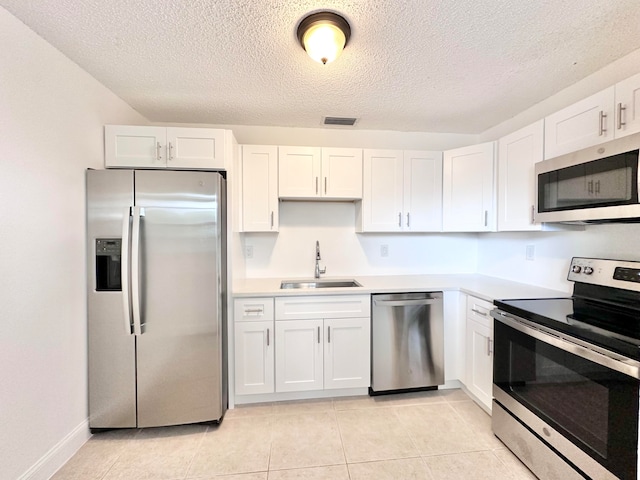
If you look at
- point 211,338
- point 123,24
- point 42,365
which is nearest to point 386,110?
point 123,24

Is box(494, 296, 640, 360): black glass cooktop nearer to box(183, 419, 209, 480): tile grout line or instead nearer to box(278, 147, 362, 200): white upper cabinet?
box(278, 147, 362, 200): white upper cabinet

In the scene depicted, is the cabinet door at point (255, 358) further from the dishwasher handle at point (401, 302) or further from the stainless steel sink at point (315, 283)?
the dishwasher handle at point (401, 302)

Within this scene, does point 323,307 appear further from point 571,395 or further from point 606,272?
point 606,272

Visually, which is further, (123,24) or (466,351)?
(466,351)

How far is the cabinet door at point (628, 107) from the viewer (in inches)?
51.9

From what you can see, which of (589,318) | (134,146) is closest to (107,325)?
(134,146)

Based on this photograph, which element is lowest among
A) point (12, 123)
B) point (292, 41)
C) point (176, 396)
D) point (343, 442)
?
point (343, 442)

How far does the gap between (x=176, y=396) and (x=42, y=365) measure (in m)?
0.76

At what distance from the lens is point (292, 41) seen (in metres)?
1.49

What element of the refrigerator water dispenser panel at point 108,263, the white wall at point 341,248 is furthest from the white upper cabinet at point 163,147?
the white wall at point 341,248

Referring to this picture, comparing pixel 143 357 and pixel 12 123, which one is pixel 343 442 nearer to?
pixel 143 357

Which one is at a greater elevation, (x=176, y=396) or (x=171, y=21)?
(x=171, y=21)

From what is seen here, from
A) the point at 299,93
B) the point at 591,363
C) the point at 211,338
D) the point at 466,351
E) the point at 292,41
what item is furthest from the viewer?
the point at 466,351

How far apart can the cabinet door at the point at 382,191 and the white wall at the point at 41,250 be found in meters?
2.11
